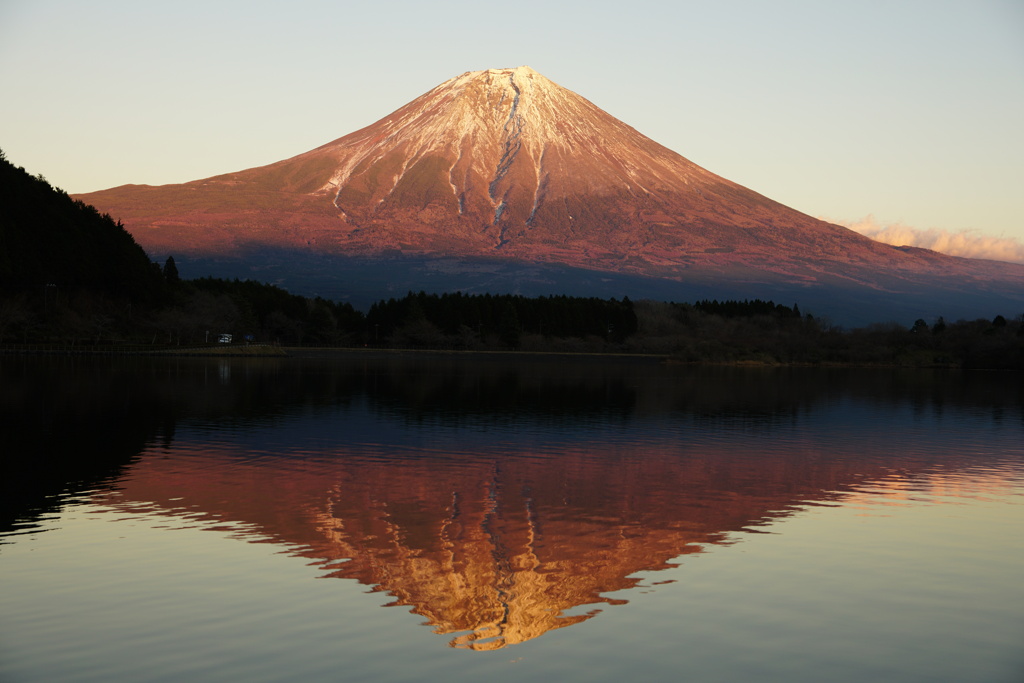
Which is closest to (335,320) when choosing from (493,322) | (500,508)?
(493,322)

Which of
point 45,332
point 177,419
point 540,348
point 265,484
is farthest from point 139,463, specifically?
point 540,348

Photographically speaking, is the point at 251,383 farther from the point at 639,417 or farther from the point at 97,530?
the point at 97,530

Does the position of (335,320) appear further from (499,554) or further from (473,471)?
(499,554)

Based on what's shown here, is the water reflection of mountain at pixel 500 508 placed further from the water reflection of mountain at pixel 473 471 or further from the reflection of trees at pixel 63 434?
the reflection of trees at pixel 63 434

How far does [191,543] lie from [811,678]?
33.6 ft

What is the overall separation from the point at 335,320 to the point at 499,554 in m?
173

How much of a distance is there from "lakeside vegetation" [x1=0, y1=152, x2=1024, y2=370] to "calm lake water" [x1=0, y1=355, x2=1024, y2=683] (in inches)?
3175

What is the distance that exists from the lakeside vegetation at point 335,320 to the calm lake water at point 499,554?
80.6 metres

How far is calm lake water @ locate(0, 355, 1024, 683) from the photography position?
1132 centimetres

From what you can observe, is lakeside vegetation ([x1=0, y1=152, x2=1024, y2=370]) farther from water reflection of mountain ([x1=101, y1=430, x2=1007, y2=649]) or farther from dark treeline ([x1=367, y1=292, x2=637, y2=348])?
water reflection of mountain ([x1=101, y1=430, x2=1007, y2=649])

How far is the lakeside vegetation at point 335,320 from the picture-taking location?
4301 inches

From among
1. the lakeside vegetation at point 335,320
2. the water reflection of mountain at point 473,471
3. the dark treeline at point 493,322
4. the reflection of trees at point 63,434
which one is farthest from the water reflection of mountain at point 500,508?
the dark treeline at point 493,322

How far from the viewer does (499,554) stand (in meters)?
16.2

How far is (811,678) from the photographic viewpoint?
35.3ft
